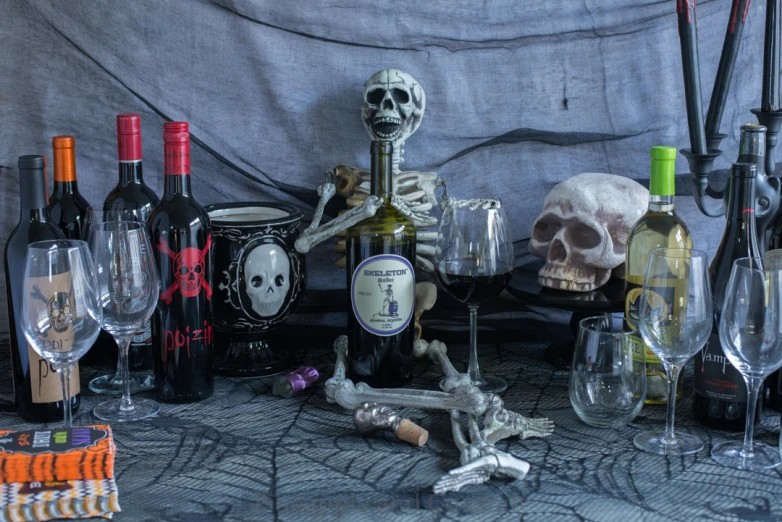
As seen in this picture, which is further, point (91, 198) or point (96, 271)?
point (91, 198)

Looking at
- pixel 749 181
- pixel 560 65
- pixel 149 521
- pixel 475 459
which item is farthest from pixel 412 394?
pixel 560 65

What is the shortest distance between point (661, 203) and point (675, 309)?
0.22 meters

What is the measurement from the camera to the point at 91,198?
137cm

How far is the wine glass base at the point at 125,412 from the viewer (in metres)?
1.04

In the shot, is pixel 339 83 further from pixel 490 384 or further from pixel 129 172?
pixel 490 384

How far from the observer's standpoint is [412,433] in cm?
96

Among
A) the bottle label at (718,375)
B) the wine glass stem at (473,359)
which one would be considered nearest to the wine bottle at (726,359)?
the bottle label at (718,375)

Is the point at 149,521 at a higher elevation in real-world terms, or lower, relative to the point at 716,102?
lower

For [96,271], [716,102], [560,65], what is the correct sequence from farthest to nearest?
[560,65], [716,102], [96,271]

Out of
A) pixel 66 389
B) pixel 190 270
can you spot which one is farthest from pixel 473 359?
pixel 66 389

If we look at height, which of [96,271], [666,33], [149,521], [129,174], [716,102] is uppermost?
[666,33]

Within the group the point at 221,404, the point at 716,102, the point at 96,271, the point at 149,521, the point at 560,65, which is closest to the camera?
the point at 149,521

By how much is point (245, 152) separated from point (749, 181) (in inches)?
29.7

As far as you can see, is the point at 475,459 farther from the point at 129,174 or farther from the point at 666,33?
the point at 666,33
